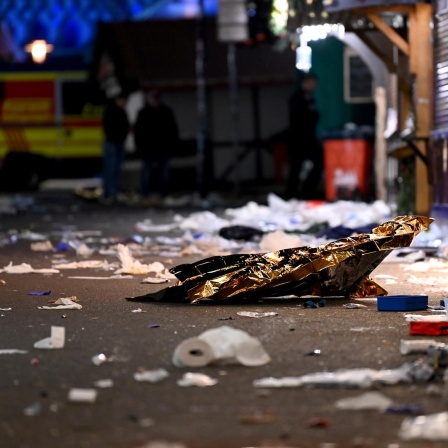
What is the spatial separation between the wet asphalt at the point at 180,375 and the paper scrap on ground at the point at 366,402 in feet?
0.17

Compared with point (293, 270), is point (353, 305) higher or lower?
lower

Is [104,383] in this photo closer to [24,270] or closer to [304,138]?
[24,270]

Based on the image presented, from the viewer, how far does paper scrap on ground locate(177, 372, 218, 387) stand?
5.89 metres

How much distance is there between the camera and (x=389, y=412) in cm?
525

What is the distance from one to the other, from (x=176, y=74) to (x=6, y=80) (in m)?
4.28

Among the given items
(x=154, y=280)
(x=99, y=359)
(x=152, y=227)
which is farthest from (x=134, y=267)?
(x=152, y=227)

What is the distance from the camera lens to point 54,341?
7020 mm

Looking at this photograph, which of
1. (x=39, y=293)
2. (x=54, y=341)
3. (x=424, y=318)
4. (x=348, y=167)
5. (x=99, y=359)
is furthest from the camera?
(x=348, y=167)

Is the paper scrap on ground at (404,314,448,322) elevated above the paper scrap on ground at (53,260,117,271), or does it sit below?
above

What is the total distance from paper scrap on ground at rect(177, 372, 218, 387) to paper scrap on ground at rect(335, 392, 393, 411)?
0.68 meters

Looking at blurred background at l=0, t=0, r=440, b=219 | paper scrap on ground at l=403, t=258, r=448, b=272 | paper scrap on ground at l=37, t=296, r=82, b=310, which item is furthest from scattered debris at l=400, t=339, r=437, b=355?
blurred background at l=0, t=0, r=440, b=219

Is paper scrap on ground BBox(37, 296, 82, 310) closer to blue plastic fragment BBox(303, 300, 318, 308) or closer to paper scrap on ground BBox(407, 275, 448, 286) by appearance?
blue plastic fragment BBox(303, 300, 318, 308)

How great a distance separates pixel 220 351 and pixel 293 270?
2.57 metres

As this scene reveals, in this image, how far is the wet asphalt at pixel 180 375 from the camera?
4.95 metres
